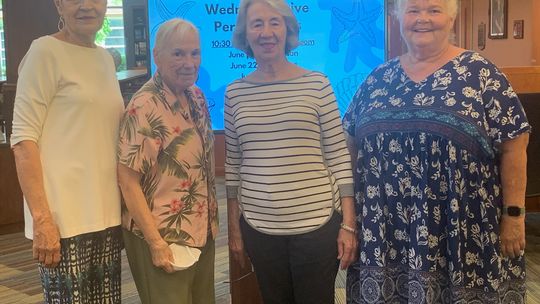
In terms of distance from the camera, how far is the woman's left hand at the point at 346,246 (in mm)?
1962

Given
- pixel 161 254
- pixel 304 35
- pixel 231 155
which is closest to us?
pixel 161 254

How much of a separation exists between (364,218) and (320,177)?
22cm

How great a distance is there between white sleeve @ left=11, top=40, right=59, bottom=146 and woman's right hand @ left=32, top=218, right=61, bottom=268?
0.82 feet

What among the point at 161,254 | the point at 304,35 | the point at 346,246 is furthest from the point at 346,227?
the point at 304,35

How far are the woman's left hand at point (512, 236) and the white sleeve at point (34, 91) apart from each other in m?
1.46

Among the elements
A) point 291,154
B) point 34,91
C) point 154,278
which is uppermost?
point 34,91

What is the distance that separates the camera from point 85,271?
180 centimetres

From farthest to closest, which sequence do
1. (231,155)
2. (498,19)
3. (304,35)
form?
(498,19), (304,35), (231,155)

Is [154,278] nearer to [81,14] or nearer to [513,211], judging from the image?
[81,14]

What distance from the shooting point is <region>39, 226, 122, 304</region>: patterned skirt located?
5.80 feet

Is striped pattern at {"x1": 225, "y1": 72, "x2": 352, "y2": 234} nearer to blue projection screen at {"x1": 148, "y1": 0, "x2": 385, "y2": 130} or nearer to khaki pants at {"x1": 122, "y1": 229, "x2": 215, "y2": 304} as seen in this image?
khaki pants at {"x1": 122, "y1": 229, "x2": 215, "y2": 304}

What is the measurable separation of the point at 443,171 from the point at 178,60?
90cm

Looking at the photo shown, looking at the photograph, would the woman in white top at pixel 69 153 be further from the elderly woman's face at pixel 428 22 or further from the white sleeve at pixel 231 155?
the elderly woman's face at pixel 428 22

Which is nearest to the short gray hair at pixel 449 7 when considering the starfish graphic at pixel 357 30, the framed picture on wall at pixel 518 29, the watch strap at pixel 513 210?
the watch strap at pixel 513 210
